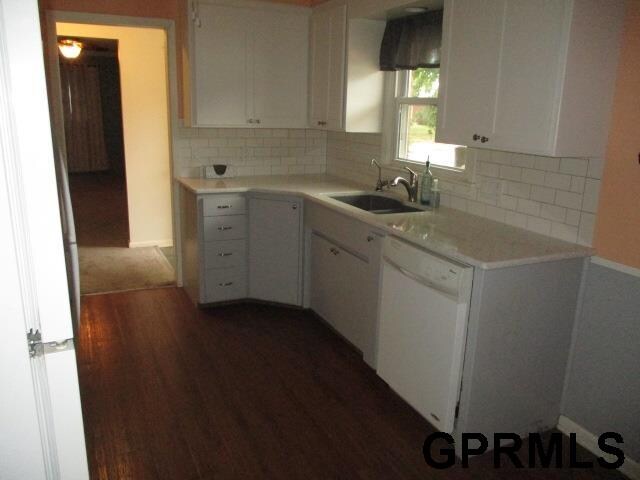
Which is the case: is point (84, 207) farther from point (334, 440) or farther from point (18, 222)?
point (18, 222)

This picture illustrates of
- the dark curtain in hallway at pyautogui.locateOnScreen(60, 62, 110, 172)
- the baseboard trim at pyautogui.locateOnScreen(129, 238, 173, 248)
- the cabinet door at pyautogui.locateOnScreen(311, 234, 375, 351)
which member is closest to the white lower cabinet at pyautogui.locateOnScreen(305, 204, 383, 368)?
the cabinet door at pyautogui.locateOnScreen(311, 234, 375, 351)

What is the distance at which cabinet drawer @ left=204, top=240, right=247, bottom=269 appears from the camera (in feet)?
12.5

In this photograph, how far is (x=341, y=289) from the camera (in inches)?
133

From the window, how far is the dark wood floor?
1322 mm

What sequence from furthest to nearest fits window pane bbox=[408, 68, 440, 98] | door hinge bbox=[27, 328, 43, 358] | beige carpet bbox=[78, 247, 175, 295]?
beige carpet bbox=[78, 247, 175, 295] → window pane bbox=[408, 68, 440, 98] → door hinge bbox=[27, 328, 43, 358]

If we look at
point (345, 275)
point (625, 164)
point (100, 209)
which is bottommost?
point (100, 209)

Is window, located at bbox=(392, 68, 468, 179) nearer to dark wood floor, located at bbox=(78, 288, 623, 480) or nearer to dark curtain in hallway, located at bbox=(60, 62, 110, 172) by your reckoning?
dark wood floor, located at bbox=(78, 288, 623, 480)

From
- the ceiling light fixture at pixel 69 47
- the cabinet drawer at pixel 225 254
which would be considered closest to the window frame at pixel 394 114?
the cabinet drawer at pixel 225 254

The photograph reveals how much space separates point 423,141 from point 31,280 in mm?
2908

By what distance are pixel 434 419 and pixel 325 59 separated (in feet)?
8.65

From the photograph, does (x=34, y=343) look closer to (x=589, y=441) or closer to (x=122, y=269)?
(x=589, y=441)

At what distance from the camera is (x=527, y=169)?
2.68m

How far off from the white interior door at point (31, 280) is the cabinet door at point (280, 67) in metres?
3.15

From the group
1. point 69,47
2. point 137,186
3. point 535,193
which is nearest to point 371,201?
point 535,193
